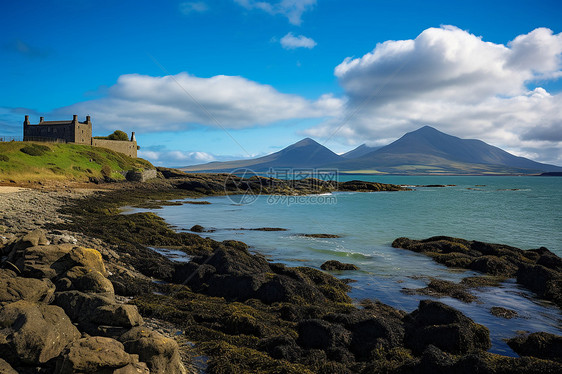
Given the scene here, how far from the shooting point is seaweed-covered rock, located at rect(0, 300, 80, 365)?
19.6ft

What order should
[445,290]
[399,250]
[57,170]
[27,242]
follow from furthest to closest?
[57,170] < [399,250] < [445,290] < [27,242]

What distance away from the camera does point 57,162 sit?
60.6 metres

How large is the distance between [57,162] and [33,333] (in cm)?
6483

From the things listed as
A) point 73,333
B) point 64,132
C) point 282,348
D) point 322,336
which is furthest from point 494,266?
point 64,132

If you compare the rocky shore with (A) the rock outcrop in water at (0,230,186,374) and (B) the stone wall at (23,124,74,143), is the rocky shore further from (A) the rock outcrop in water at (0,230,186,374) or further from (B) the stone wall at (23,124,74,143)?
(B) the stone wall at (23,124,74,143)

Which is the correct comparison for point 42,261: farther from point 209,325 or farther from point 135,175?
point 135,175

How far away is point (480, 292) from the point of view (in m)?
14.5

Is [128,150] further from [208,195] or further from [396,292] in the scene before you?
[396,292]

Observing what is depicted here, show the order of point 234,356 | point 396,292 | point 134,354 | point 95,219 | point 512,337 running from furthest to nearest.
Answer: point 95,219, point 396,292, point 512,337, point 234,356, point 134,354

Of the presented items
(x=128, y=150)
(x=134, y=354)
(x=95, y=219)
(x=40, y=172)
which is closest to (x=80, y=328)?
(x=134, y=354)

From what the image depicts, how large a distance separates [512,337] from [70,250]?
1351cm

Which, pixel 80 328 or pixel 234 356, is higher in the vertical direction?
pixel 80 328

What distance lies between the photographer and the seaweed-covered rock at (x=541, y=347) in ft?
28.4

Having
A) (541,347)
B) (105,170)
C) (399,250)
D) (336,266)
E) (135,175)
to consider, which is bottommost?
(399,250)
